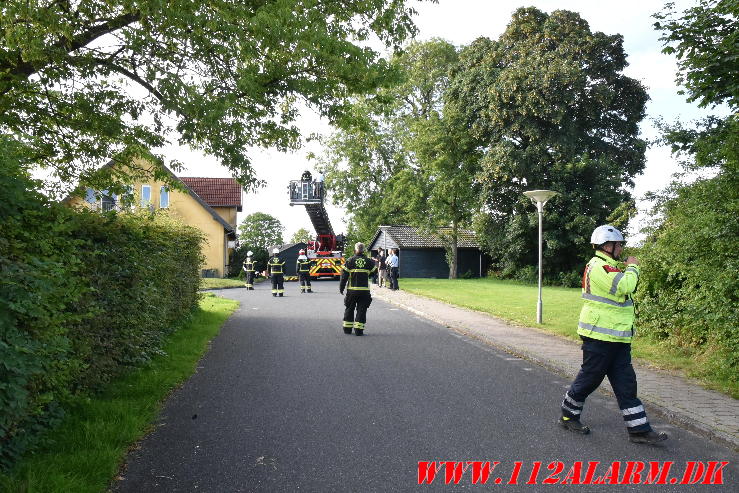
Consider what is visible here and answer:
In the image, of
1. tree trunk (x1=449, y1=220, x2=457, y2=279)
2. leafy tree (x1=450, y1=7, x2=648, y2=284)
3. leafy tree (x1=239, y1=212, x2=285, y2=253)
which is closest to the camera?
leafy tree (x1=450, y1=7, x2=648, y2=284)

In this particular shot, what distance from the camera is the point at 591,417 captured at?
5.76m

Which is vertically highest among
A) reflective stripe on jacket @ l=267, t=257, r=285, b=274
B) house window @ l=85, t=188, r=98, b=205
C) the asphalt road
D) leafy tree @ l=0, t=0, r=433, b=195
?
leafy tree @ l=0, t=0, r=433, b=195

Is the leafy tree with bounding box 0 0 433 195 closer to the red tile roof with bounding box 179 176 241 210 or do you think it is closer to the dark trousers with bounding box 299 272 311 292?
the dark trousers with bounding box 299 272 311 292

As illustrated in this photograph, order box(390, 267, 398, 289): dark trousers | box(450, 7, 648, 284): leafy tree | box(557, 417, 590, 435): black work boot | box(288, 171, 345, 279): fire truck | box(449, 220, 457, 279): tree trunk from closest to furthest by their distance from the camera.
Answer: box(557, 417, 590, 435): black work boot
box(390, 267, 398, 289): dark trousers
box(450, 7, 648, 284): leafy tree
box(288, 171, 345, 279): fire truck
box(449, 220, 457, 279): tree trunk

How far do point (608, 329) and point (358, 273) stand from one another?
6.79 m

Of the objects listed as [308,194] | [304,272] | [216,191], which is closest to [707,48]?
[304,272]

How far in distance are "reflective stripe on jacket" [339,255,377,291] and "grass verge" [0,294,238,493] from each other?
13.4 feet

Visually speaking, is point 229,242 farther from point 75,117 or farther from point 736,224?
point 736,224

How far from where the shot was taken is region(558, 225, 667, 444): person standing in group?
16.6 feet

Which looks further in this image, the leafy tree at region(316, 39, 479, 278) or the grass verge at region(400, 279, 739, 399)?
the leafy tree at region(316, 39, 479, 278)

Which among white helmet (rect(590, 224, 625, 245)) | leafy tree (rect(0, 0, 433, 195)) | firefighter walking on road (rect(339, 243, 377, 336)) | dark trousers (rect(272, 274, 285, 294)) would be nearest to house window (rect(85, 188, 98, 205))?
leafy tree (rect(0, 0, 433, 195))

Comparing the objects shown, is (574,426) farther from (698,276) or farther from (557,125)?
(557,125)

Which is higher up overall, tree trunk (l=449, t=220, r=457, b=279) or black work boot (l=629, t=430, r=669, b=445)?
tree trunk (l=449, t=220, r=457, b=279)

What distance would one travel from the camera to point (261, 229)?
357 ft
